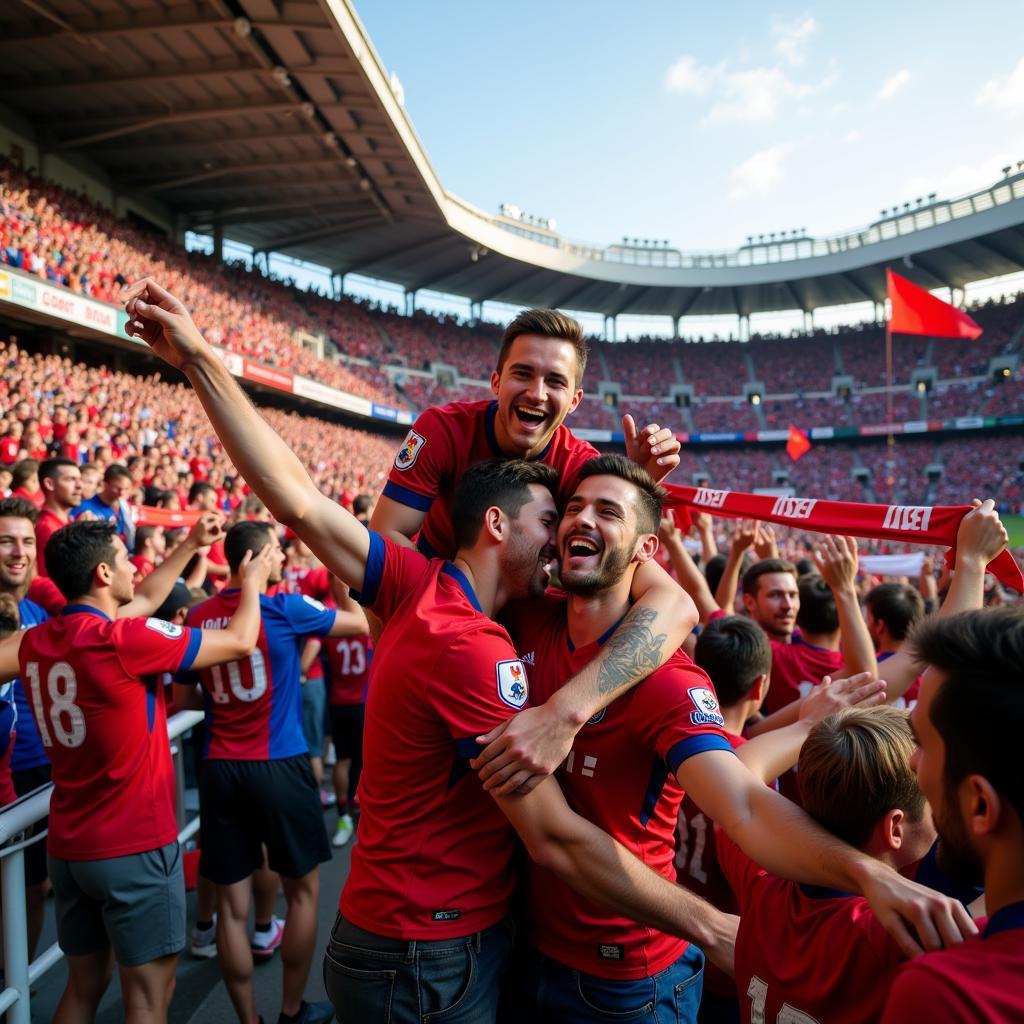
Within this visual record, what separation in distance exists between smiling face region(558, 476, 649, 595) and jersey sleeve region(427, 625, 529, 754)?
44 cm

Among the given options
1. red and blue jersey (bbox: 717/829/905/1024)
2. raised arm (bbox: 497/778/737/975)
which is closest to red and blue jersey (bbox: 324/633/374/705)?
raised arm (bbox: 497/778/737/975)

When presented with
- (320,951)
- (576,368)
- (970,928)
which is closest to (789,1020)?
(970,928)

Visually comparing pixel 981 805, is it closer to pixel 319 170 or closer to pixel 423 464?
pixel 423 464

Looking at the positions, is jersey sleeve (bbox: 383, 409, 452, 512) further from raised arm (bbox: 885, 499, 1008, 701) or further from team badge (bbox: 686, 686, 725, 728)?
raised arm (bbox: 885, 499, 1008, 701)

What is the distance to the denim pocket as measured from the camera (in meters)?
1.86

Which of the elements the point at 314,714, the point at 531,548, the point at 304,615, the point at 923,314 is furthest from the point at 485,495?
the point at 923,314

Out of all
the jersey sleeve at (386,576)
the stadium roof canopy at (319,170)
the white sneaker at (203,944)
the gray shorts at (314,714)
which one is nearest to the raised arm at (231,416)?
the jersey sleeve at (386,576)

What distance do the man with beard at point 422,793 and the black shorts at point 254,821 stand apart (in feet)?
6.37

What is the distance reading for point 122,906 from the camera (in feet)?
9.75

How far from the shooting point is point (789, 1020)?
1.57 m

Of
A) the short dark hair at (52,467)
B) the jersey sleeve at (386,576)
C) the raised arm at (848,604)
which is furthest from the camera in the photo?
the short dark hair at (52,467)

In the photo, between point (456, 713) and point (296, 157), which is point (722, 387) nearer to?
point (296, 157)

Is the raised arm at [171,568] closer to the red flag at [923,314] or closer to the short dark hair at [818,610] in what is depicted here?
the short dark hair at [818,610]

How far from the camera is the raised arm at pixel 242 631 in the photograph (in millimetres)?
3301
